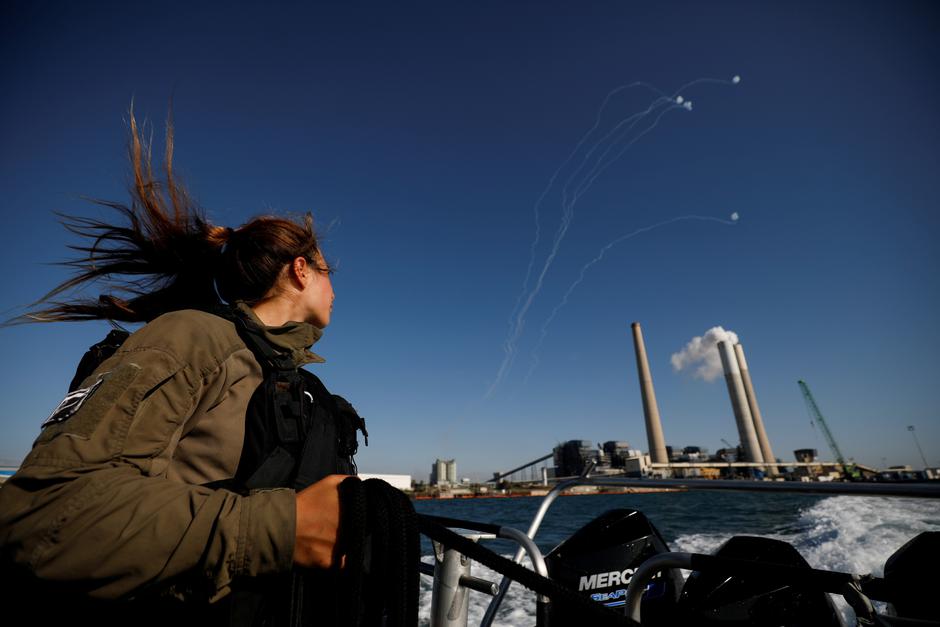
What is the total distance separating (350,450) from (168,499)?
1.24 meters

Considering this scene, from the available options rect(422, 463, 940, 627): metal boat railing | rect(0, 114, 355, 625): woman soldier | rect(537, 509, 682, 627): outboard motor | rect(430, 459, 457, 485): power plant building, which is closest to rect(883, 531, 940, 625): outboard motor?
rect(422, 463, 940, 627): metal boat railing

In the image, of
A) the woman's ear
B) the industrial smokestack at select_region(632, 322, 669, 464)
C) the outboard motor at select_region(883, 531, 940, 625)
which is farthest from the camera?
the industrial smokestack at select_region(632, 322, 669, 464)

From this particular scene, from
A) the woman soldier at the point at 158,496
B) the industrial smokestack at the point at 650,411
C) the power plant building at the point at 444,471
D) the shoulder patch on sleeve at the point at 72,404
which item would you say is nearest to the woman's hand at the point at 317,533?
the woman soldier at the point at 158,496

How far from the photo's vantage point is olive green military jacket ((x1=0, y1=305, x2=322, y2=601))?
0.76 m

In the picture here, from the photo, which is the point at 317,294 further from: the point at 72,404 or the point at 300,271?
the point at 72,404

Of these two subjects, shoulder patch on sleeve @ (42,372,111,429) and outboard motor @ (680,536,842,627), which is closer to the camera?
shoulder patch on sleeve @ (42,372,111,429)

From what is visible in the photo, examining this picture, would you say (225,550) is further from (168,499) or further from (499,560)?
(499,560)

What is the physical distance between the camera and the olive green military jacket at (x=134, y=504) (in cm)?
76

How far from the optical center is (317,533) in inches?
38.2

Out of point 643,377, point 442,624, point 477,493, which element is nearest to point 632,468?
point 643,377

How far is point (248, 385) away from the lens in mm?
1417

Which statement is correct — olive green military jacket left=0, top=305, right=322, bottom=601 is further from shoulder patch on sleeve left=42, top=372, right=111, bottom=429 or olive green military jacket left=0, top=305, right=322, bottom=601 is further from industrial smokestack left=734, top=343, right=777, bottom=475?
industrial smokestack left=734, top=343, right=777, bottom=475

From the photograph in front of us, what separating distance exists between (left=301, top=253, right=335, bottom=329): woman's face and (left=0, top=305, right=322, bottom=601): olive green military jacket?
971 millimetres

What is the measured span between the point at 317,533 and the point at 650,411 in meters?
76.8
